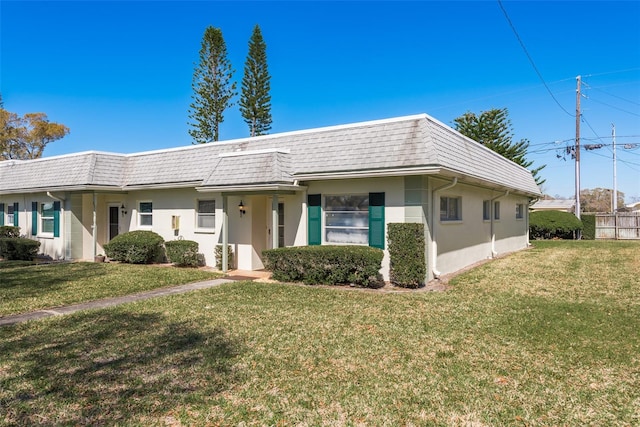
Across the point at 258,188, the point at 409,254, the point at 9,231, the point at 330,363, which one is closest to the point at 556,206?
the point at 409,254

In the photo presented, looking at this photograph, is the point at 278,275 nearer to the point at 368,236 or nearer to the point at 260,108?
the point at 368,236

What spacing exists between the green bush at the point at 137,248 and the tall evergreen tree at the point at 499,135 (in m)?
25.3

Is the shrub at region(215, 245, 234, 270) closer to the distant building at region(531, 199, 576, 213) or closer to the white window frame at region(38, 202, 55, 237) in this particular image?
the white window frame at region(38, 202, 55, 237)

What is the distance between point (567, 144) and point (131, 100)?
100 ft

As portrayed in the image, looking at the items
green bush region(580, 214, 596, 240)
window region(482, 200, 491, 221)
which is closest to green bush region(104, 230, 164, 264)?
window region(482, 200, 491, 221)

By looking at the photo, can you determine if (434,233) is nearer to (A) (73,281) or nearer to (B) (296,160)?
(B) (296,160)

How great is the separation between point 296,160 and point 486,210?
309 inches

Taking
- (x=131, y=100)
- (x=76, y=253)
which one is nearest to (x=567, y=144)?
(x=131, y=100)

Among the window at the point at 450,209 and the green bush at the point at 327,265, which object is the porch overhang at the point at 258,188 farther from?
the window at the point at 450,209

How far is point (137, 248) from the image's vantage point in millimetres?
13609

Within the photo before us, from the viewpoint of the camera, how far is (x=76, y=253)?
1533cm

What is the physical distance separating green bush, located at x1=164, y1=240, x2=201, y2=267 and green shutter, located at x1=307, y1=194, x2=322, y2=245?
430cm

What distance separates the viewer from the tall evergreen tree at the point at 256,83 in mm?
29266

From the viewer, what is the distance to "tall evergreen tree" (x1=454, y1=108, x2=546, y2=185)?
98.9 ft
